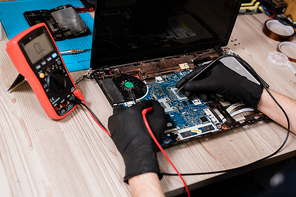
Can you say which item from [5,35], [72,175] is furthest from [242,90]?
[5,35]

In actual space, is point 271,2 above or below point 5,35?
above

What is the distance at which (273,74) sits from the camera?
46.9 inches

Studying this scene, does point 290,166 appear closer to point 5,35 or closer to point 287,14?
point 287,14

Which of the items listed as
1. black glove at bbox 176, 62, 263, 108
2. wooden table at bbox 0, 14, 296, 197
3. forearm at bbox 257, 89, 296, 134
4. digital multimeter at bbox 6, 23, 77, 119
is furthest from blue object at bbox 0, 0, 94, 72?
forearm at bbox 257, 89, 296, 134

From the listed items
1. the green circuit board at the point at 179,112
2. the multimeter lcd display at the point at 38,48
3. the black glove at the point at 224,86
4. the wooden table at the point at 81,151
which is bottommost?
the wooden table at the point at 81,151

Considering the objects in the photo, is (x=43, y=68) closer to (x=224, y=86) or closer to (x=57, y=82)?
(x=57, y=82)

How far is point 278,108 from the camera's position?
3.16ft

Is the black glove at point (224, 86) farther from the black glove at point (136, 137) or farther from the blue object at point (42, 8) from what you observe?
the blue object at point (42, 8)

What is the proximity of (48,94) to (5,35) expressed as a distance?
19.6 inches

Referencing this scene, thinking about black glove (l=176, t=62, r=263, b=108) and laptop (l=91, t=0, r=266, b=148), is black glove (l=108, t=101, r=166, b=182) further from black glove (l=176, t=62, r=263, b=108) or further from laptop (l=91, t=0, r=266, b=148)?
black glove (l=176, t=62, r=263, b=108)

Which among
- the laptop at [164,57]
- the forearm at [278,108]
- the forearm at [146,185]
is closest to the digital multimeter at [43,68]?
the laptop at [164,57]

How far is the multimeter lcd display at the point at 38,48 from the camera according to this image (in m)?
0.72

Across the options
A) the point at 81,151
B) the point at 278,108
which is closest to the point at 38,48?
the point at 81,151

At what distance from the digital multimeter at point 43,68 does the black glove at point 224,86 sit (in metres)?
0.42
